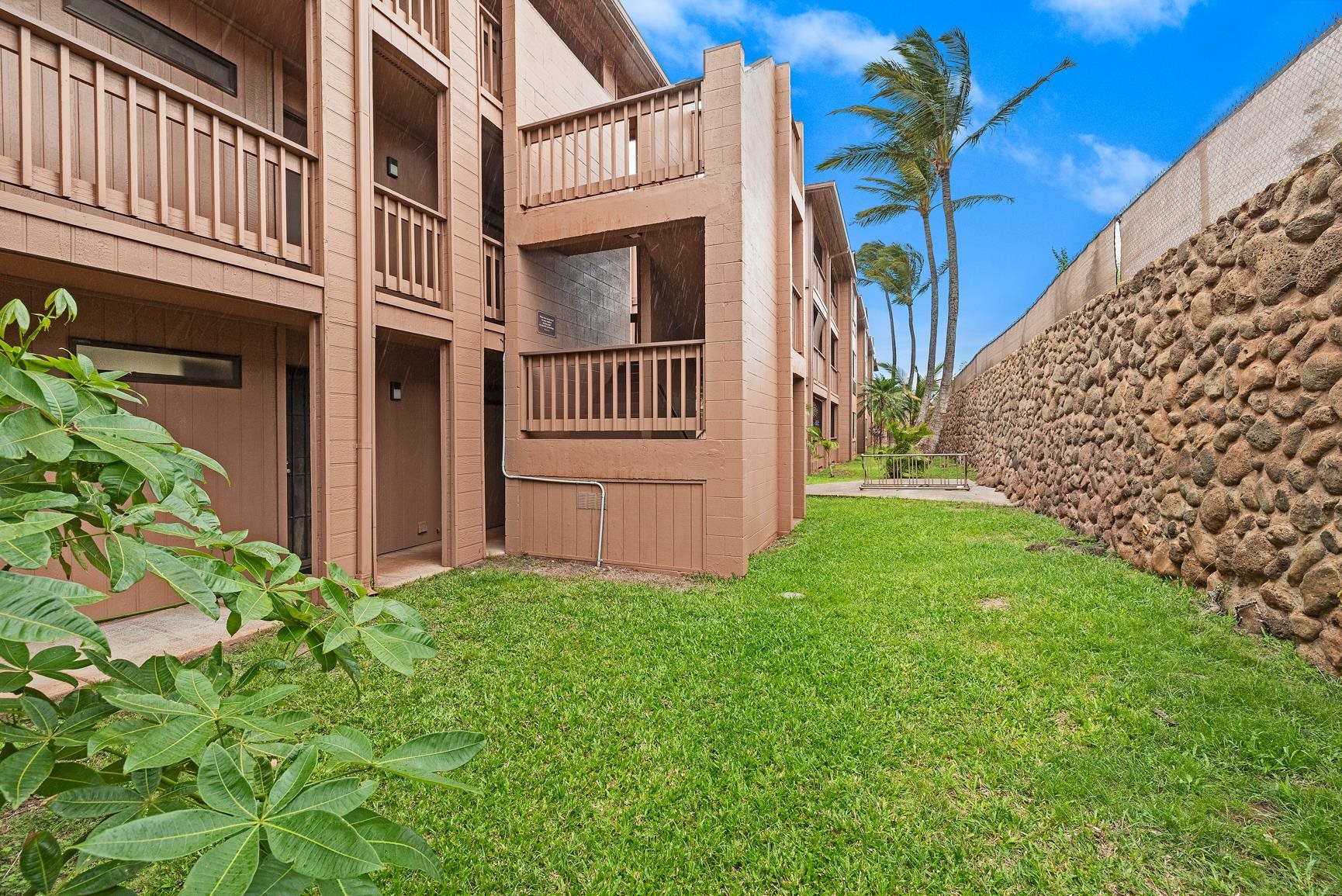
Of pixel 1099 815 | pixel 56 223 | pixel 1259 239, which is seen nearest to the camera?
pixel 1099 815

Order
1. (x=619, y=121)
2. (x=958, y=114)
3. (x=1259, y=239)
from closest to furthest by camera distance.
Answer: (x=1259, y=239) < (x=619, y=121) < (x=958, y=114)

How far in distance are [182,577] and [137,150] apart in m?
4.28

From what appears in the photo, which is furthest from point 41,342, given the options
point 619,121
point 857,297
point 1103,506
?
point 857,297

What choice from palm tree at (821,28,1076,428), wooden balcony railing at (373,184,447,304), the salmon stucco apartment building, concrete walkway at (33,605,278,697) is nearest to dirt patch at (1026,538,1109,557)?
the salmon stucco apartment building

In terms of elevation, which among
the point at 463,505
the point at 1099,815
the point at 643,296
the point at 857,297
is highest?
the point at 857,297

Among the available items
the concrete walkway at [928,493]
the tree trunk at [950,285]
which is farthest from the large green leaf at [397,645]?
the tree trunk at [950,285]

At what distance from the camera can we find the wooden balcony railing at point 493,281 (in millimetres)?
6762

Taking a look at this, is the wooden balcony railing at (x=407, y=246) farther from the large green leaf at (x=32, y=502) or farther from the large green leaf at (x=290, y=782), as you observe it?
the large green leaf at (x=290, y=782)

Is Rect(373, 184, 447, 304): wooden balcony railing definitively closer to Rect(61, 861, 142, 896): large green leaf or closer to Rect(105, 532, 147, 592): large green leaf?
Rect(105, 532, 147, 592): large green leaf

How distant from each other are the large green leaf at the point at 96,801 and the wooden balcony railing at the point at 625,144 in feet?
19.7

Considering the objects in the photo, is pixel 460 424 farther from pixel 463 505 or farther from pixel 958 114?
pixel 958 114

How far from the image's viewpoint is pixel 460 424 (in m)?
6.00

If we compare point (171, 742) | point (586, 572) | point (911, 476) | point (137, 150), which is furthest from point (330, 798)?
point (911, 476)

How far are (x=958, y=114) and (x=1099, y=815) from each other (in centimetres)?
1694
